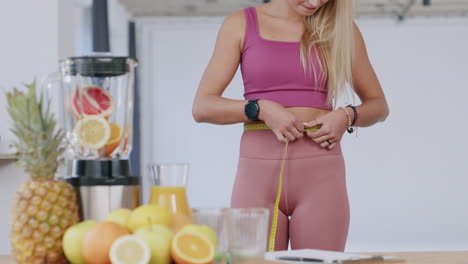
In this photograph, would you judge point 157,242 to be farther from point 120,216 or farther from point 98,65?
point 98,65

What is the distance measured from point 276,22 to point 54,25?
1673 millimetres

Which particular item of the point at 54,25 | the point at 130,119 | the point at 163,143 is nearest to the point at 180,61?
the point at 163,143

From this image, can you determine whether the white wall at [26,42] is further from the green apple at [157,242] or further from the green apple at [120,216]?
the green apple at [157,242]

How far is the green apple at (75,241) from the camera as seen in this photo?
1.09m

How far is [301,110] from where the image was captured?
1988 millimetres

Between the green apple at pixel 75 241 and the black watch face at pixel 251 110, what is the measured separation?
34.2 inches

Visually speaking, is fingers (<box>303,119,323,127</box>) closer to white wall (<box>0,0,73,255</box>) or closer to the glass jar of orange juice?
the glass jar of orange juice

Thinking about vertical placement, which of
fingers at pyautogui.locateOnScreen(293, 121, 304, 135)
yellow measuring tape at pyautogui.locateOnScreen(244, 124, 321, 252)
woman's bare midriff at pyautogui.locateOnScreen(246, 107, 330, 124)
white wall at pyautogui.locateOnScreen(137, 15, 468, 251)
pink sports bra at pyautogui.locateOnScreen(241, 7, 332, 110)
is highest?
pink sports bra at pyautogui.locateOnScreen(241, 7, 332, 110)

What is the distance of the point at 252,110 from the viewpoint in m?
1.92

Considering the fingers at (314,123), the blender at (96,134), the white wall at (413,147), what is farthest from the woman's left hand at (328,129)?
the white wall at (413,147)

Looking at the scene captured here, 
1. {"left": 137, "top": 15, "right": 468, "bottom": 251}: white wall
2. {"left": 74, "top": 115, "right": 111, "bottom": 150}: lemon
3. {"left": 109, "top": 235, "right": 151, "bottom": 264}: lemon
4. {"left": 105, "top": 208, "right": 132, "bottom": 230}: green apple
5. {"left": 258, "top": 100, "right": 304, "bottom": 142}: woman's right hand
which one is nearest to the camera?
{"left": 109, "top": 235, "right": 151, "bottom": 264}: lemon

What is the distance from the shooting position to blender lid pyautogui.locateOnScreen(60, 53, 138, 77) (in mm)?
1281

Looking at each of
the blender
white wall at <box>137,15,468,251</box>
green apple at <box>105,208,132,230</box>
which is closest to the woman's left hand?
the blender

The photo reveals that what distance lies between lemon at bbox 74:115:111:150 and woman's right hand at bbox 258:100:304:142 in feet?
2.28
